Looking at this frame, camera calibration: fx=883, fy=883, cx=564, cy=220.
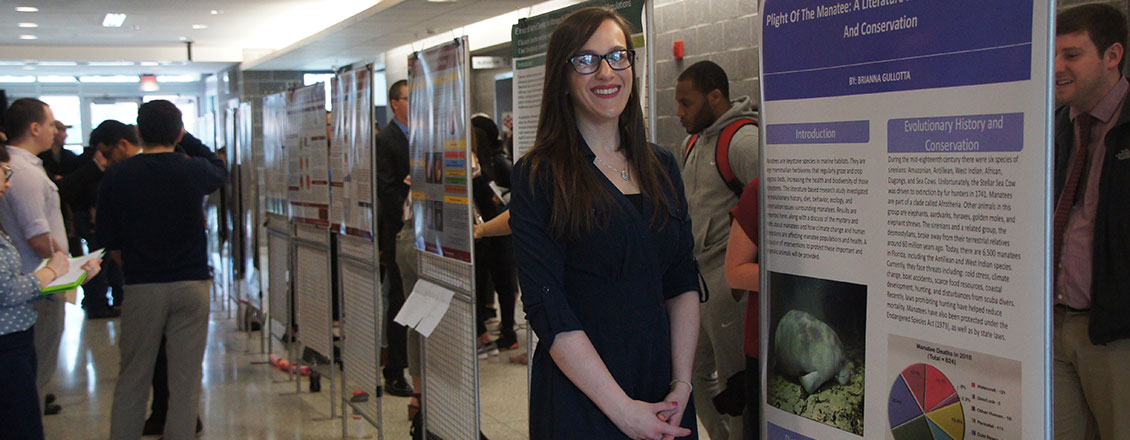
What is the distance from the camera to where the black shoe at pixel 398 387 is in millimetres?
5066

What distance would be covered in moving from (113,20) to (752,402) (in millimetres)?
10931

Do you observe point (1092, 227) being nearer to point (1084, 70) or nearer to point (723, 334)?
point (1084, 70)

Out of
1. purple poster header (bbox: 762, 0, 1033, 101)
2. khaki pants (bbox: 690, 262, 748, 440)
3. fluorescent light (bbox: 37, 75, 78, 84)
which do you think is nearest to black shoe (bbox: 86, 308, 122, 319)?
khaki pants (bbox: 690, 262, 748, 440)

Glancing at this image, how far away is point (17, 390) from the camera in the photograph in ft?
9.07

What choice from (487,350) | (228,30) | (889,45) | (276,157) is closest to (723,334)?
(889,45)

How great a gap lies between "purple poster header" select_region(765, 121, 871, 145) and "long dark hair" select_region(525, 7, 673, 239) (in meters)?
0.23

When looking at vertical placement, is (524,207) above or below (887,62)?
below

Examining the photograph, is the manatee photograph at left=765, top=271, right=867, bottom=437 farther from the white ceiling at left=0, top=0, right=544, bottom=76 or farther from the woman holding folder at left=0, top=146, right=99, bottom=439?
the white ceiling at left=0, top=0, right=544, bottom=76

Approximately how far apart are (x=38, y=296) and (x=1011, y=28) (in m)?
2.85

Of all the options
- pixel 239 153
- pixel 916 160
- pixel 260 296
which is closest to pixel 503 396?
pixel 260 296

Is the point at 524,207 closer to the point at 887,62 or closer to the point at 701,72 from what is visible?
the point at 887,62

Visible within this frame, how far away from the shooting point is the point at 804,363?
1.72 metres

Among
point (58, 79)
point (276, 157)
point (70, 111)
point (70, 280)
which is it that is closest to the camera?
point (70, 280)

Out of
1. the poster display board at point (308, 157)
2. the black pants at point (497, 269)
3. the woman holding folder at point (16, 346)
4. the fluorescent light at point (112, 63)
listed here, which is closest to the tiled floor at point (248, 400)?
the black pants at point (497, 269)
